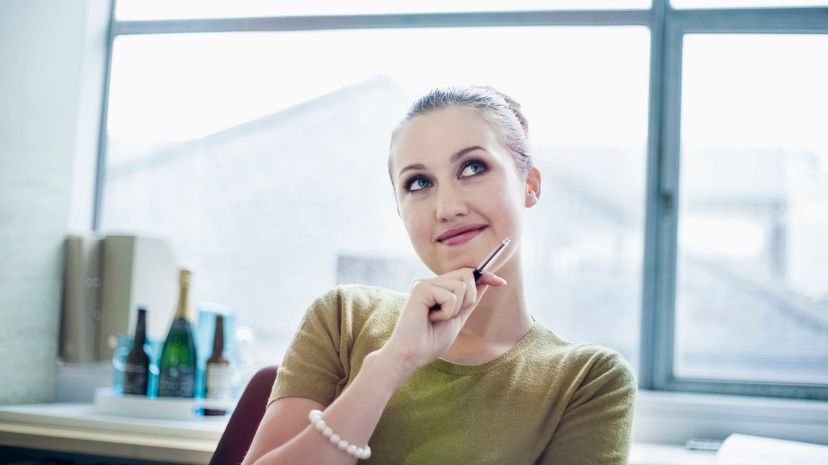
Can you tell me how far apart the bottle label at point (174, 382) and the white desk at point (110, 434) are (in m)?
0.10

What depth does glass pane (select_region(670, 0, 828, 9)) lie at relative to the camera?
238 cm

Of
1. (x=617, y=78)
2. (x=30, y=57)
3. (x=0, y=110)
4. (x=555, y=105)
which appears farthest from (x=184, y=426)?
(x=617, y=78)

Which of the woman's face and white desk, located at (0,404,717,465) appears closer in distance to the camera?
the woman's face

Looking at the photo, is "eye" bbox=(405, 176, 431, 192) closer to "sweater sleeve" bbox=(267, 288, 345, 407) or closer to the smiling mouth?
the smiling mouth

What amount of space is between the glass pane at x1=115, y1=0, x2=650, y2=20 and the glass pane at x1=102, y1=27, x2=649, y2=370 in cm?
7

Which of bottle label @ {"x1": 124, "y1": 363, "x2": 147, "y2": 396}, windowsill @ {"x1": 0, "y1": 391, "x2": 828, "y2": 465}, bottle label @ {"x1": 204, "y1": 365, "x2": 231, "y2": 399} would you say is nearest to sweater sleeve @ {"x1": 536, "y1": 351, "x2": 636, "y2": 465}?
windowsill @ {"x1": 0, "y1": 391, "x2": 828, "y2": 465}

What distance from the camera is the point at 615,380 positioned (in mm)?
1369

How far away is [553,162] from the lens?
2.52m

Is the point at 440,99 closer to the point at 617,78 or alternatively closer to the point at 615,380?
the point at 615,380

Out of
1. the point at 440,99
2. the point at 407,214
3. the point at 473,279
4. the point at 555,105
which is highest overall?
the point at 555,105

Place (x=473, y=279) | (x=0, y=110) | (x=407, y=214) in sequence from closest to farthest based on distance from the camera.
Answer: (x=473, y=279) < (x=407, y=214) < (x=0, y=110)

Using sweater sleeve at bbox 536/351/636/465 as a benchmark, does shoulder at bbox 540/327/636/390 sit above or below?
above

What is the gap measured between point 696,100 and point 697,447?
100 centimetres

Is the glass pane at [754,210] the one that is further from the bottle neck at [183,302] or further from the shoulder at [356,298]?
the bottle neck at [183,302]
